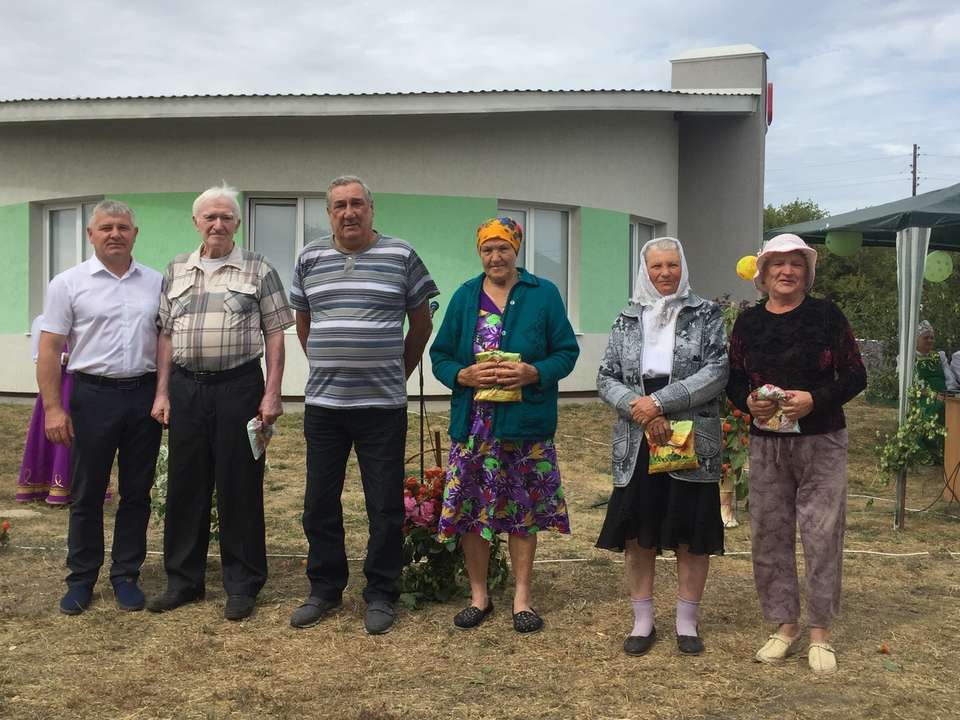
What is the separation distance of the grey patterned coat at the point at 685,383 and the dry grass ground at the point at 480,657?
0.84 metres

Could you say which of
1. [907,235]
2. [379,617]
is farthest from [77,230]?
[907,235]

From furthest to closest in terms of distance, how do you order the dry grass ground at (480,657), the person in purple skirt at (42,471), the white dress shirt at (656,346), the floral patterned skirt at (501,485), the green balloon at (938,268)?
the green balloon at (938,268), the person in purple skirt at (42,471), the floral patterned skirt at (501,485), the white dress shirt at (656,346), the dry grass ground at (480,657)

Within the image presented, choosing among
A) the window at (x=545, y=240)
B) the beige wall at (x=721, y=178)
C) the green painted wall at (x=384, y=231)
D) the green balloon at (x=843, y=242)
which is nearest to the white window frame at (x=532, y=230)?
the window at (x=545, y=240)

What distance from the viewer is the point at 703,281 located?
14547 millimetres

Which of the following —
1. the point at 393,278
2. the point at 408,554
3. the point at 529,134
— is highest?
the point at 529,134

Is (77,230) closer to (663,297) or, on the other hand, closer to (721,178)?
(721,178)

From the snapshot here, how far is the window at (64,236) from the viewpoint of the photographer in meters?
12.3

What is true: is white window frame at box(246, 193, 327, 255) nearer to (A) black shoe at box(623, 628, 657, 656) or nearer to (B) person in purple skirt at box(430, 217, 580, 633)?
(B) person in purple skirt at box(430, 217, 580, 633)

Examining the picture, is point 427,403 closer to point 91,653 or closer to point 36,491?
point 36,491

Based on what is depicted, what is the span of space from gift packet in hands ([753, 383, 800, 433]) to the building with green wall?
811 centimetres

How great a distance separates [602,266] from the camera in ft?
41.5

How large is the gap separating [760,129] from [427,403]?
635cm

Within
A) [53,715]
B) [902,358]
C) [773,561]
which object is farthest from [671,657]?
[902,358]

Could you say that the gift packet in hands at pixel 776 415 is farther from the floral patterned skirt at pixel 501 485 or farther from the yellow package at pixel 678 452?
the floral patterned skirt at pixel 501 485
